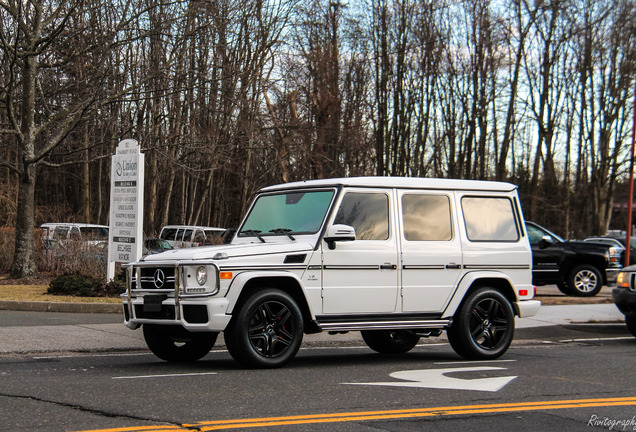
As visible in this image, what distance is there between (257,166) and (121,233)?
23.2 metres

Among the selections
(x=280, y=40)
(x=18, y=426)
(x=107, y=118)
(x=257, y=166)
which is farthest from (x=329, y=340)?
(x=257, y=166)

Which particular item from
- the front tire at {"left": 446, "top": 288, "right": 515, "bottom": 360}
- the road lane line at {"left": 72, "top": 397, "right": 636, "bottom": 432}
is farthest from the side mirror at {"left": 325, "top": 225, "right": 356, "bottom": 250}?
the road lane line at {"left": 72, "top": 397, "right": 636, "bottom": 432}

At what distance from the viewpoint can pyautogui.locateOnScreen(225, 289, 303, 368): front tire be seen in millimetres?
8398

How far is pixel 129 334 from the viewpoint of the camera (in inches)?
476

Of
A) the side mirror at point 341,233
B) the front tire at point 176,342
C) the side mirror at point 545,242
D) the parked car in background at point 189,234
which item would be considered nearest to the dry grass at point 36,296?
the front tire at point 176,342

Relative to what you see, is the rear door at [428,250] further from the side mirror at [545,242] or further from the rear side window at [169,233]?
the rear side window at [169,233]

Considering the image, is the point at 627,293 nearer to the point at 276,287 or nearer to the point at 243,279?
the point at 276,287

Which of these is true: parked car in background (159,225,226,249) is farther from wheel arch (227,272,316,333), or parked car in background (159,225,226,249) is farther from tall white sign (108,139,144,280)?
wheel arch (227,272,316,333)

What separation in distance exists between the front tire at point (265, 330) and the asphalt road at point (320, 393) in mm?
181

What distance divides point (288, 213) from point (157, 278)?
1.78 m

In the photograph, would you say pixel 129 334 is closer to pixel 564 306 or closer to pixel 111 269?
pixel 111 269

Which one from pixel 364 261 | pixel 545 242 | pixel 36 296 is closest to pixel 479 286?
pixel 364 261

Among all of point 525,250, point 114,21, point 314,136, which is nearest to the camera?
point 525,250

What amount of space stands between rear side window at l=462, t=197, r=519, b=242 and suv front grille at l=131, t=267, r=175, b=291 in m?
3.78
